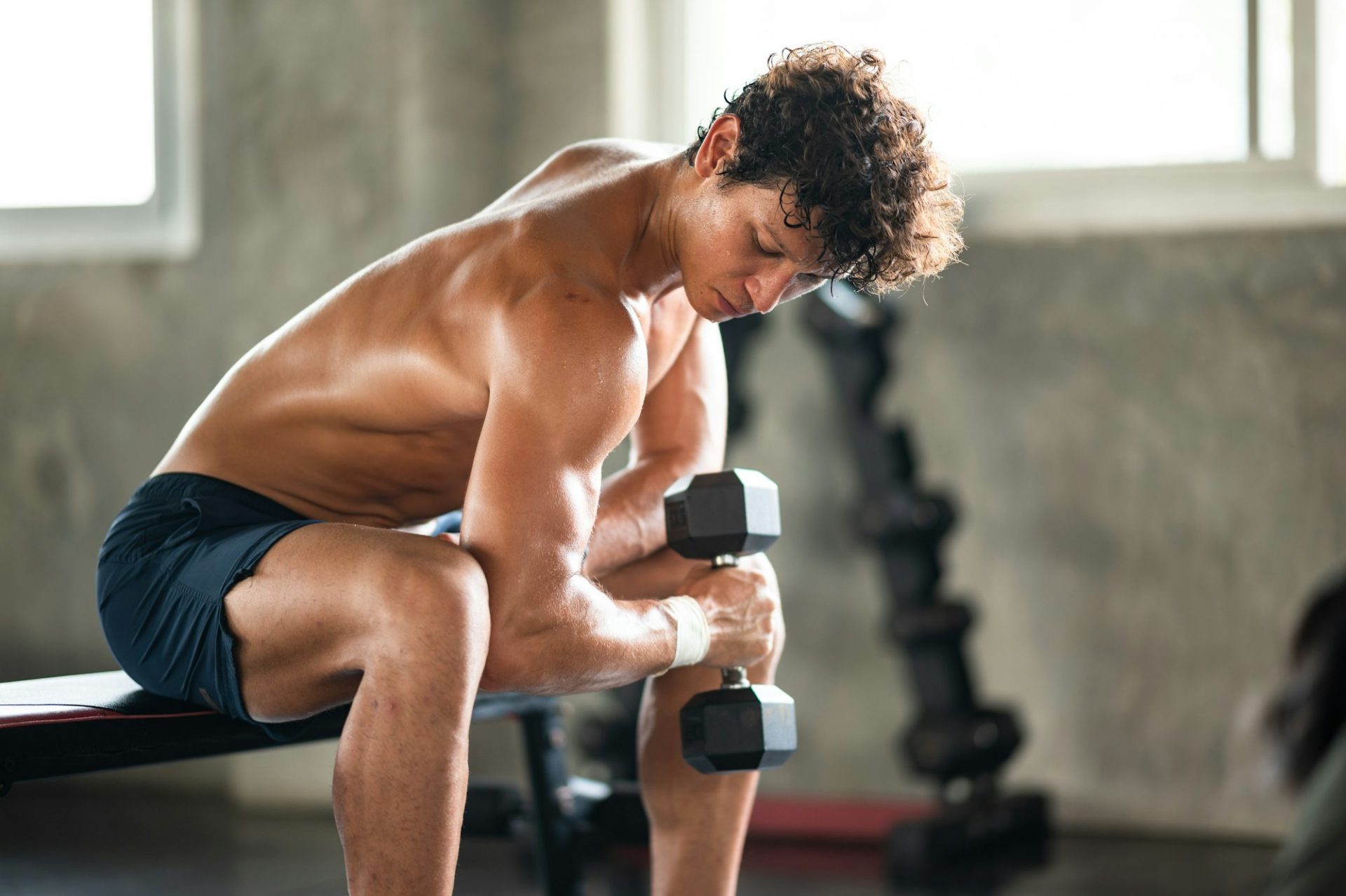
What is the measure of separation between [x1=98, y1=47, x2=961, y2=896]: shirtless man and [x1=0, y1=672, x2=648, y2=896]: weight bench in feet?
0.17

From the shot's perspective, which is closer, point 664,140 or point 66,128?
point 664,140

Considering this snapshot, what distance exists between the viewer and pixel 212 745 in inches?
67.2

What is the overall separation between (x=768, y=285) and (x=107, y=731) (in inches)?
37.2

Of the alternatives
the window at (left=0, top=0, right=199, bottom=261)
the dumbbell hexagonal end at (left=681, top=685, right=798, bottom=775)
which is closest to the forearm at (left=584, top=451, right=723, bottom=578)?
the dumbbell hexagonal end at (left=681, top=685, right=798, bottom=775)

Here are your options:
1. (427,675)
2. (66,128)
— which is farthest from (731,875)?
(66,128)

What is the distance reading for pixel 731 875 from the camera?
1856 millimetres

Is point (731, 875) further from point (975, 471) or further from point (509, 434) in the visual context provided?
point (975, 471)

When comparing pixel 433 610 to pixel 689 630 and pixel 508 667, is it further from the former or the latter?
pixel 689 630

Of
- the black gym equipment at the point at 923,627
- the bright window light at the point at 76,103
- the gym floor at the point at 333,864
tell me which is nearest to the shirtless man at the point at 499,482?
the gym floor at the point at 333,864

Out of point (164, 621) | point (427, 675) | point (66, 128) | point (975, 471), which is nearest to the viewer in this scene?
point (427, 675)

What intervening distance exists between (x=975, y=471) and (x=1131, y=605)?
0.47 m

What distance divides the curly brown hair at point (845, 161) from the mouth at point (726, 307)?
0.13 meters

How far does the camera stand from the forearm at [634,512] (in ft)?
6.30

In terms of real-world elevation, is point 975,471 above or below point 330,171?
below
